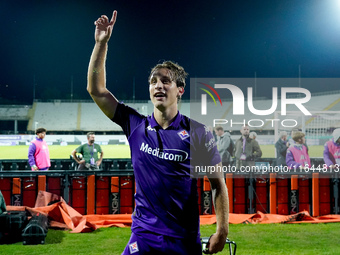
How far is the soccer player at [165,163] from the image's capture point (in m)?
2.07

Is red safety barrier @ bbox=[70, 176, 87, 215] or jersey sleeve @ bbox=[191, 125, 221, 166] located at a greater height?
jersey sleeve @ bbox=[191, 125, 221, 166]

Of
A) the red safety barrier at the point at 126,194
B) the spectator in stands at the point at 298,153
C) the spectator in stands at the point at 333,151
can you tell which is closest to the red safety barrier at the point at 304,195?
the spectator in stands at the point at 298,153

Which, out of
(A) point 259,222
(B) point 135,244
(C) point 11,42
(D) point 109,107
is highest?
(C) point 11,42

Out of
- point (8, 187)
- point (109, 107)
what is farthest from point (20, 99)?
point (109, 107)

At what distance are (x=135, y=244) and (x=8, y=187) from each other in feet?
21.2

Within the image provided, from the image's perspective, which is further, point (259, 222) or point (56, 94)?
point (56, 94)

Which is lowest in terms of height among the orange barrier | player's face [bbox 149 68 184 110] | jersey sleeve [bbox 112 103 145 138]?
the orange barrier

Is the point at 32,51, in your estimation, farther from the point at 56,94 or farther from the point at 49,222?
the point at 49,222

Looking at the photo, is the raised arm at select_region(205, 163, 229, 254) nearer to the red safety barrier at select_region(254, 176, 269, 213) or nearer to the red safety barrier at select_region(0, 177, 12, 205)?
the red safety barrier at select_region(254, 176, 269, 213)

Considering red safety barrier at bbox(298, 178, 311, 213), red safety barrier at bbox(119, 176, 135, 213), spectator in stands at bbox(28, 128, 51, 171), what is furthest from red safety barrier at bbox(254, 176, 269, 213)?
spectator in stands at bbox(28, 128, 51, 171)

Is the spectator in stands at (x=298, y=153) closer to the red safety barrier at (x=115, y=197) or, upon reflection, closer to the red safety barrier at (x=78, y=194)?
the red safety barrier at (x=115, y=197)

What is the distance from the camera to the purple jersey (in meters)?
2.07

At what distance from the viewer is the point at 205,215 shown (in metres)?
7.86

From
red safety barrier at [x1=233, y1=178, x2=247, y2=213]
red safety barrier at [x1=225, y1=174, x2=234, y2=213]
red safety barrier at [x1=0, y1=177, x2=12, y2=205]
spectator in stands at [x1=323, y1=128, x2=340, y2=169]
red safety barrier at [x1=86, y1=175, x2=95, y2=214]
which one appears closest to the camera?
red safety barrier at [x1=0, y1=177, x2=12, y2=205]
